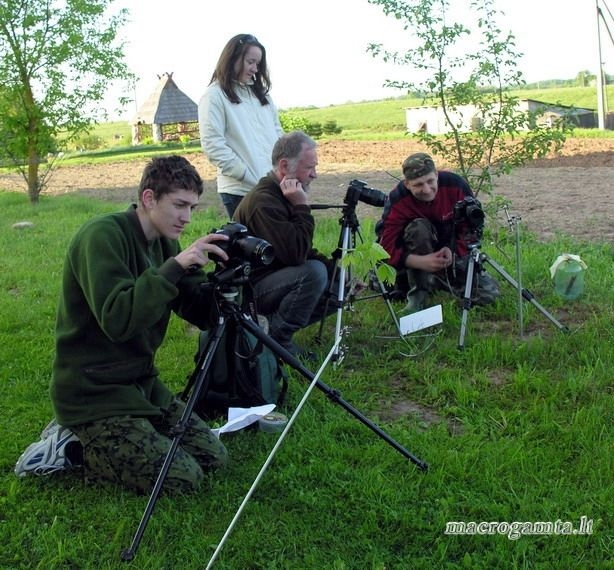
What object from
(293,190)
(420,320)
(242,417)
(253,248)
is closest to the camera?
(253,248)

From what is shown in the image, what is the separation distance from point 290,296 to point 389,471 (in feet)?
5.22

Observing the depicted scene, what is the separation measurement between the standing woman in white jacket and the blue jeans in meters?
0.86

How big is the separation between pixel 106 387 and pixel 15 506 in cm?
61

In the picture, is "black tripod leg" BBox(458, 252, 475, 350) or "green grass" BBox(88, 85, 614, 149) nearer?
"black tripod leg" BBox(458, 252, 475, 350)

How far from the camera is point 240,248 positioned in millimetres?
2895

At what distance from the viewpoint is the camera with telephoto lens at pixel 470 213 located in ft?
14.4

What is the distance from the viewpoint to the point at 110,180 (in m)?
19.8

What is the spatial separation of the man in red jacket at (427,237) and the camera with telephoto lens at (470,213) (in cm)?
46

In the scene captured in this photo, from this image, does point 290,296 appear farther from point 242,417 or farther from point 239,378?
point 242,417

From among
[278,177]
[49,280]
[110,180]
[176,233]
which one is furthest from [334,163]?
[176,233]

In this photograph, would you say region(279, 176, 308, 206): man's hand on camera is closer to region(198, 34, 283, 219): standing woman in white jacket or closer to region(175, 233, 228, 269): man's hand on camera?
region(198, 34, 283, 219): standing woman in white jacket

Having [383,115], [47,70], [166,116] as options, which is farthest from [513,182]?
[383,115]

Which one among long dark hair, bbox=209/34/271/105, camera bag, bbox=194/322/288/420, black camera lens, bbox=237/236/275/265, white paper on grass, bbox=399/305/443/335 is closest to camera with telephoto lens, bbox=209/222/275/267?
black camera lens, bbox=237/236/275/265

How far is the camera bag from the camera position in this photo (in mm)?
3588
